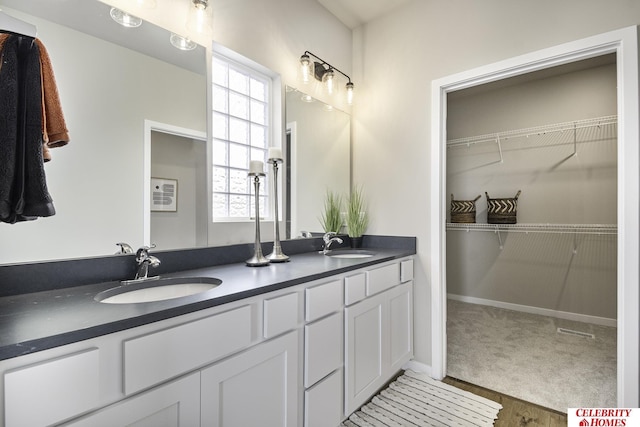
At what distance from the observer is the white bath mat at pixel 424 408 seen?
167 centimetres

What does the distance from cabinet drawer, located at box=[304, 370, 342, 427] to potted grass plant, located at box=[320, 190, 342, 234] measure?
3.58 feet

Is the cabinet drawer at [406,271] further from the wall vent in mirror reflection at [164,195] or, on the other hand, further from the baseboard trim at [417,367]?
the wall vent in mirror reflection at [164,195]

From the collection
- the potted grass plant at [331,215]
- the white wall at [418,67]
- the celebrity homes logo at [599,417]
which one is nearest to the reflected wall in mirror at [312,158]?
the potted grass plant at [331,215]

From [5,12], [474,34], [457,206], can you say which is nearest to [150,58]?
[5,12]

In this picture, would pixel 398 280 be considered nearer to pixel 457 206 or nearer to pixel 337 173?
pixel 337 173

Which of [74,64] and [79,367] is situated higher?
[74,64]

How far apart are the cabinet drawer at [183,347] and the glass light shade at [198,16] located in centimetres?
137

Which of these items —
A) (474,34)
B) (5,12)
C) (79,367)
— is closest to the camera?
(79,367)

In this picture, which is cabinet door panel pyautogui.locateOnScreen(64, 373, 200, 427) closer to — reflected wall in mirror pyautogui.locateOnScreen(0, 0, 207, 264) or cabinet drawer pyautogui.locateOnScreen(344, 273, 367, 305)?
reflected wall in mirror pyautogui.locateOnScreen(0, 0, 207, 264)

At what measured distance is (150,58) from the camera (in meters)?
1.41

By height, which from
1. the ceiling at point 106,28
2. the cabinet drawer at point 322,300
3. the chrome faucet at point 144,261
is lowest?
the cabinet drawer at point 322,300

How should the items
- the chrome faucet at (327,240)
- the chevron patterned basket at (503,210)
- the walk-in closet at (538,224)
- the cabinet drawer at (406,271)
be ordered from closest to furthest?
the cabinet drawer at (406,271) → the chrome faucet at (327,240) → the walk-in closet at (538,224) → the chevron patterned basket at (503,210)

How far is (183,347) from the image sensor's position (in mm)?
906

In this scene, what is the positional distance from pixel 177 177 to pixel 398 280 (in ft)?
4.87
